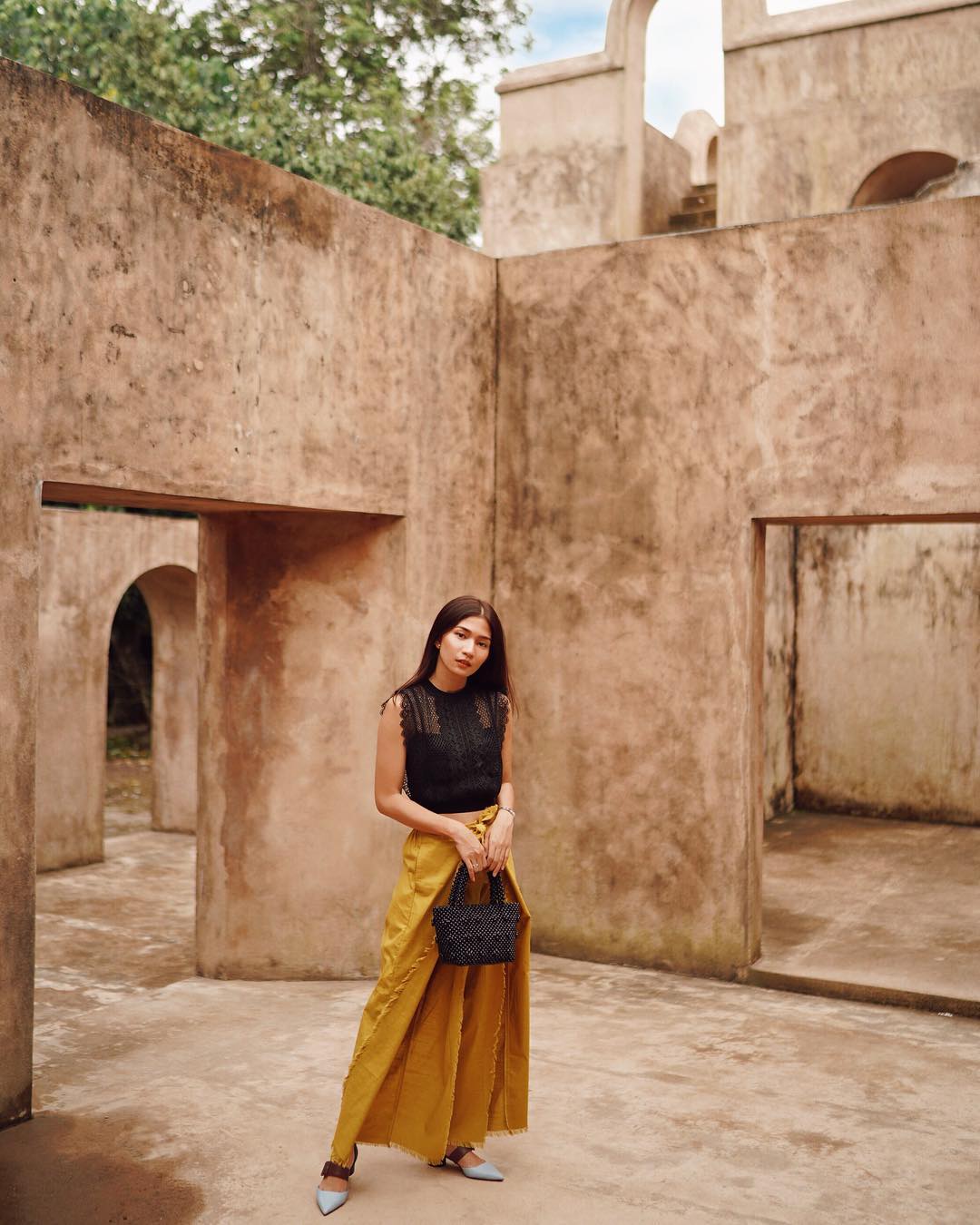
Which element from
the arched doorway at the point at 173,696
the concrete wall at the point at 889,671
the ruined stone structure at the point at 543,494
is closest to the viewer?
the ruined stone structure at the point at 543,494

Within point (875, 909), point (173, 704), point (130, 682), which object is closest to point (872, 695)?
point (875, 909)

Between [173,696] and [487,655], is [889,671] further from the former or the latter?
[487,655]

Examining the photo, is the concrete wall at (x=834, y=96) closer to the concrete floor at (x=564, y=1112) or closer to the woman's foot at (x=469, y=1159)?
the concrete floor at (x=564, y=1112)

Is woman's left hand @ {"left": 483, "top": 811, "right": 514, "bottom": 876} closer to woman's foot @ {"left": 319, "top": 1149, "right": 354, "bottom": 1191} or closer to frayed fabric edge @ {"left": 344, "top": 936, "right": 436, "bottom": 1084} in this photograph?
frayed fabric edge @ {"left": 344, "top": 936, "right": 436, "bottom": 1084}

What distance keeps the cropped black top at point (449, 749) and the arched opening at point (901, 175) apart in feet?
31.0

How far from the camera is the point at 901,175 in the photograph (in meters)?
12.4

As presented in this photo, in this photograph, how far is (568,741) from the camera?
699cm

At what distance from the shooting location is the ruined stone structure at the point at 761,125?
38.1 feet

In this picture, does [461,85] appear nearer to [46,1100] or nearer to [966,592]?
[966,592]

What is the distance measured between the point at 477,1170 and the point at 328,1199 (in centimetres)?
50

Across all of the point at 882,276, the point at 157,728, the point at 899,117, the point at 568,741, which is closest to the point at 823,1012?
the point at 568,741

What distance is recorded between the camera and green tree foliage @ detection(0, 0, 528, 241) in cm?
1591

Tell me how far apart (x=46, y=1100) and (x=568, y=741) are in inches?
127

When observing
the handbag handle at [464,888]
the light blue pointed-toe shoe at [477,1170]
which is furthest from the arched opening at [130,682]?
the handbag handle at [464,888]
